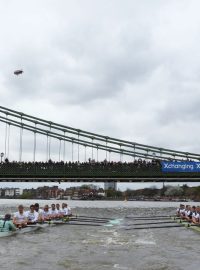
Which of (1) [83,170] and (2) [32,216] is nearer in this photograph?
(2) [32,216]

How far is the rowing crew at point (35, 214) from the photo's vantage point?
2323 centimetres

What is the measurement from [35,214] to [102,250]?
869 centimetres

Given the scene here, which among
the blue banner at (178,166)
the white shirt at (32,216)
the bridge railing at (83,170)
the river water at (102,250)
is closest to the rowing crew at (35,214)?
the white shirt at (32,216)

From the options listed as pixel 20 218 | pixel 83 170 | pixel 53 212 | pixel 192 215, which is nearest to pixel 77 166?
pixel 83 170

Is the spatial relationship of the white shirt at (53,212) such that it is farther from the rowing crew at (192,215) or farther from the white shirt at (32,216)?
the rowing crew at (192,215)

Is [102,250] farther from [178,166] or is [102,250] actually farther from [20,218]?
[178,166]

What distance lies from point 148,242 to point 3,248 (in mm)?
6108

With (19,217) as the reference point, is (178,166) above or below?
above

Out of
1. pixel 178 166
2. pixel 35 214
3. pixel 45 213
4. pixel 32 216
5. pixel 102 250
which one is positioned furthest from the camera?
pixel 178 166

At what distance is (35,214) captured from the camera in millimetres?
25141

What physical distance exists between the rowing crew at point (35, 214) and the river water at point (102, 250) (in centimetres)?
85

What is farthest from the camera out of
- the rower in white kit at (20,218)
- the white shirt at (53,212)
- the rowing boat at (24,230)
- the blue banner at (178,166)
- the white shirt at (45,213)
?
the blue banner at (178,166)

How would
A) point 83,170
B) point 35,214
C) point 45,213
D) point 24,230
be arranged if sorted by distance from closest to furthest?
point 24,230 < point 35,214 < point 45,213 < point 83,170

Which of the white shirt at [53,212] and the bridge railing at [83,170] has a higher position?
the bridge railing at [83,170]
